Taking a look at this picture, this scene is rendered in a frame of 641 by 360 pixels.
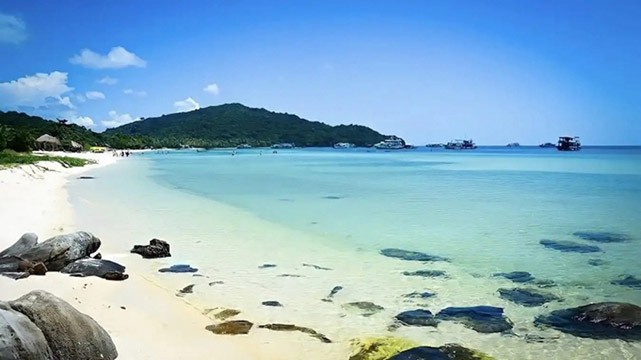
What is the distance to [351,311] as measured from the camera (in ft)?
29.1

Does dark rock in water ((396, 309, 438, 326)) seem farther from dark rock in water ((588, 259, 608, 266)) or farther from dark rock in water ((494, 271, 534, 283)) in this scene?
dark rock in water ((588, 259, 608, 266))

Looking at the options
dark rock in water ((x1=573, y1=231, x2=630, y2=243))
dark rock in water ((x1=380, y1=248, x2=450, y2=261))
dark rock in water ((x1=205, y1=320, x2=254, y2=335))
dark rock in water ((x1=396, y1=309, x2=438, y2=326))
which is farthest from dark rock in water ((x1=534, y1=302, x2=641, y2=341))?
dark rock in water ((x1=573, y1=231, x2=630, y2=243))

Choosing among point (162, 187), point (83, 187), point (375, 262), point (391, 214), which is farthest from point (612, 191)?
point (83, 187)

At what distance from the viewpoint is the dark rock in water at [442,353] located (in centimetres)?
657

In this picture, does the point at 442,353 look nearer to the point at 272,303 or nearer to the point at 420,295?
the point at 420,295

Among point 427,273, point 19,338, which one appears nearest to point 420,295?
point 427,273

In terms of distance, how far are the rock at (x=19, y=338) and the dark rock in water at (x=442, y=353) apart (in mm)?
4070

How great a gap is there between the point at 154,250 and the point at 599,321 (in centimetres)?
974

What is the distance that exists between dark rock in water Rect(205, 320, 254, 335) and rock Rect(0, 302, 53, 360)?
2879mm

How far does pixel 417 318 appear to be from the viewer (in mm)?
8469

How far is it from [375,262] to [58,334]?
27.7ft

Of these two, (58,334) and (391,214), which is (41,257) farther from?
(391,214)

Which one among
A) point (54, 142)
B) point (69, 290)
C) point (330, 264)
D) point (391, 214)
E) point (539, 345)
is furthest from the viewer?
point (54, 142)

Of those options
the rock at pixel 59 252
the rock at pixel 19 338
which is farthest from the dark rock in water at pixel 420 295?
the rock at pixel 59 252
